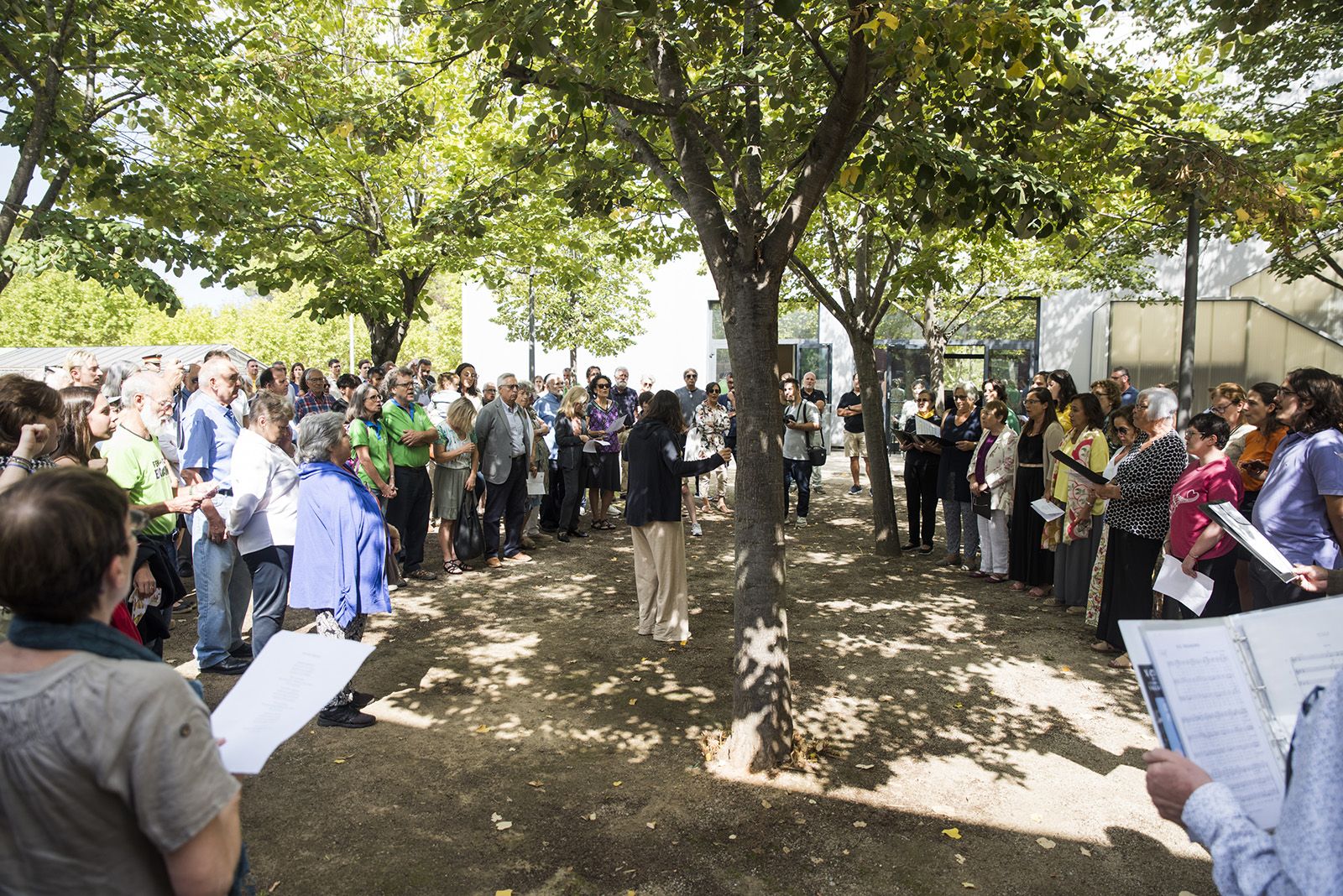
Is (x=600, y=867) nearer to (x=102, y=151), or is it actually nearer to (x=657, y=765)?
(x=657, y=765)

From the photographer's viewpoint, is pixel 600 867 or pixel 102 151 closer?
pixel 600 867

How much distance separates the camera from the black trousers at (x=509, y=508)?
9.87m

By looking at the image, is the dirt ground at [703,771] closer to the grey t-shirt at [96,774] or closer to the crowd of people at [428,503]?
the crowd of people at [428,503]

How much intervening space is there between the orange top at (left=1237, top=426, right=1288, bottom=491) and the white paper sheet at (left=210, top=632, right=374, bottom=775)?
6700 mm

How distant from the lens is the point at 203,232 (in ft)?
→ 30.2

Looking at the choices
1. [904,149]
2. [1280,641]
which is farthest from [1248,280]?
[1280,641]

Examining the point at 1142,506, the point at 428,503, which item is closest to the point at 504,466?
the point at 428,503

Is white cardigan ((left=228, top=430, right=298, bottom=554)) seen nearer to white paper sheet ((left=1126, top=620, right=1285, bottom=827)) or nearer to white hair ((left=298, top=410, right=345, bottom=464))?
white hair ((left=298, top=410, right=345, bottom=464))

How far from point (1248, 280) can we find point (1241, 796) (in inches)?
1001

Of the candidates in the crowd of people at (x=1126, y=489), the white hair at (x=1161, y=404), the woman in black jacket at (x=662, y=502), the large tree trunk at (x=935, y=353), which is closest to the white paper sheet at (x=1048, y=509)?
the crowd of people at (x=1126, y=489)

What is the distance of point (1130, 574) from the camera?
6.52m

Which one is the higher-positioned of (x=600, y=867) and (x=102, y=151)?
(x=102, y=151)

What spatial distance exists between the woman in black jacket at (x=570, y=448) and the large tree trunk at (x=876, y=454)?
140 inches

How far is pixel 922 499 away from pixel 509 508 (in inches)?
199
